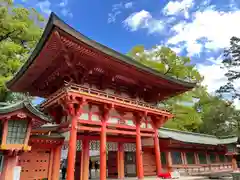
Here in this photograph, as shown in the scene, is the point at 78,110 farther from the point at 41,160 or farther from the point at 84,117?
the point at 41,160

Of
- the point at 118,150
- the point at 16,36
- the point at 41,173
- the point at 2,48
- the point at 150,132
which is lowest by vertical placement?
the point at 41,173

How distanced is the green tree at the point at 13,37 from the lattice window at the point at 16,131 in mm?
10169

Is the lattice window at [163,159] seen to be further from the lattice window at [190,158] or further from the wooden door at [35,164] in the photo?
the wooden door at [35,164]

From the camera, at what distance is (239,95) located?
2673 cm

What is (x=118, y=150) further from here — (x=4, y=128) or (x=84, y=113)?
(x=4, y=128)

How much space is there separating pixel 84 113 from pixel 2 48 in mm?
12258

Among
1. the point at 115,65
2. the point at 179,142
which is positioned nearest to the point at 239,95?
the point at 179,142

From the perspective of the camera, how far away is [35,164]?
10.7 metres

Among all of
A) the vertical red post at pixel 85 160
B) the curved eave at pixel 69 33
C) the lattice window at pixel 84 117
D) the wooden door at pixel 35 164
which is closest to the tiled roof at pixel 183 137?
the curved eave at pixel 69 33

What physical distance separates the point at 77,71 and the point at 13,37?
44.7 feet

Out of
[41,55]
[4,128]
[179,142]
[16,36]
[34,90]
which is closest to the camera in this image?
[4,128]

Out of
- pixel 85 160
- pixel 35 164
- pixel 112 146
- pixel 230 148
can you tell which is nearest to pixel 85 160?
pixel 85 160

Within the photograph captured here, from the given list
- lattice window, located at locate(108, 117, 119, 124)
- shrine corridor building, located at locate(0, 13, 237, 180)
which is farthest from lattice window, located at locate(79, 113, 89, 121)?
lattice window, located at locate(108, 117, 119, 124)

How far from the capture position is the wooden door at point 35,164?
401 inches
